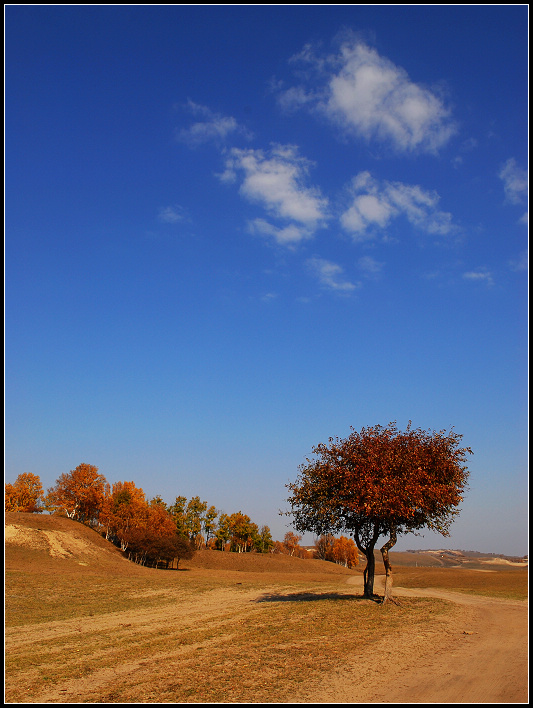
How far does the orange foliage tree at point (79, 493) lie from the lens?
83938mm

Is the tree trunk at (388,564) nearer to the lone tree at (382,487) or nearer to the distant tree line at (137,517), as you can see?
the lone tree at (382,487)

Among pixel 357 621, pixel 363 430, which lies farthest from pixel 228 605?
pixel 363 430

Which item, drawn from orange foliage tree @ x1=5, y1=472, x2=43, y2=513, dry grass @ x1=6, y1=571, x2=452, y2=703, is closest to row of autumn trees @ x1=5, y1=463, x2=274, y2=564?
orange foliage tree @ x1=5, y1=472, x2=43, y2=513

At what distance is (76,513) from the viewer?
285ft

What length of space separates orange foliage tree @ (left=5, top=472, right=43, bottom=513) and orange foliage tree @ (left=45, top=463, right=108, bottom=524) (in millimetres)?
9894

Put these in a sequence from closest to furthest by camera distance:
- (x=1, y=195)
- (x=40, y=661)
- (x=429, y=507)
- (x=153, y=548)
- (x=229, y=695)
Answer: (x=229, y=695) → (x=1, y=195) → (x=40, y=661) → (x=429, y=507) → (x=153, y=548)

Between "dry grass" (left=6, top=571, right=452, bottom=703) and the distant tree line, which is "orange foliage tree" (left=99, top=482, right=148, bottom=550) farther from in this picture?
Result: "dry grass" (left=6, top=571, right=452, bottom=703)

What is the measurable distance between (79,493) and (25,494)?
2051 centimetres

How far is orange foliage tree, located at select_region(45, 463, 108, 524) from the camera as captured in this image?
83938 mm

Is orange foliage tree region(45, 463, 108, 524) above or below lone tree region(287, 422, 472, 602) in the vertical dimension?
below

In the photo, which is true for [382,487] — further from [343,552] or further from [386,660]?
[343,552]

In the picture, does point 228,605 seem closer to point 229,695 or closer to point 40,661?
point 40,661

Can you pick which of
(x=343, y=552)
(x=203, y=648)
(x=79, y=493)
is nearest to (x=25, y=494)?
(x=79, y=493)

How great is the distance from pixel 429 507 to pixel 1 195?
20.5m
